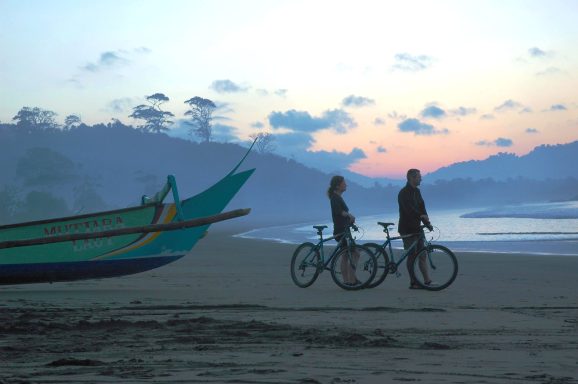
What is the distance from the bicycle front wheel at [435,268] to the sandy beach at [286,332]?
324 millimetres

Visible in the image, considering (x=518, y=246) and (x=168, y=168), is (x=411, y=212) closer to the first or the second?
(x=518, y=246)

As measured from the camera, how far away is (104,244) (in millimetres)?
12453

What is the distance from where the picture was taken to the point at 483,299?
10.4 metres

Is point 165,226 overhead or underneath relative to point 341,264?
overhead

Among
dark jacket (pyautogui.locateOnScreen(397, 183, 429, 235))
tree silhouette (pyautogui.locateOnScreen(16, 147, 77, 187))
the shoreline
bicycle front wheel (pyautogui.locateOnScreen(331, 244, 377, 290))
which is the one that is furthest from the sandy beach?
tree silhouette (pyautogui.locateOnScreen(16, 147, 77, 187))

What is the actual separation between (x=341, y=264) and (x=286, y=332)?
4656 mm

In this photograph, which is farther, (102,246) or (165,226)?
(102,246)

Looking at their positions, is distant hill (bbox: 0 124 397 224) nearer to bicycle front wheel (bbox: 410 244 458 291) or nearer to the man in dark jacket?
the man in dark jacket

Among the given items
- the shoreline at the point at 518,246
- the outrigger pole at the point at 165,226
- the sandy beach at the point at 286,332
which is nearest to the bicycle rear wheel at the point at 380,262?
the sandy beach at the point at 286,332

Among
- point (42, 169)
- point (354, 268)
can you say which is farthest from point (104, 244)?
point (42, 169)

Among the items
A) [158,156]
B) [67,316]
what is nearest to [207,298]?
[67,316]

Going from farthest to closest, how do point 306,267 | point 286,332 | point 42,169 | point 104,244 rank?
point 42,169
point 104,244
point 306,267
point 286,332

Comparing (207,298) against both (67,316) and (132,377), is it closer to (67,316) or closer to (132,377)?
(67,316)

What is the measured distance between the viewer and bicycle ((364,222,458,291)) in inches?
461
